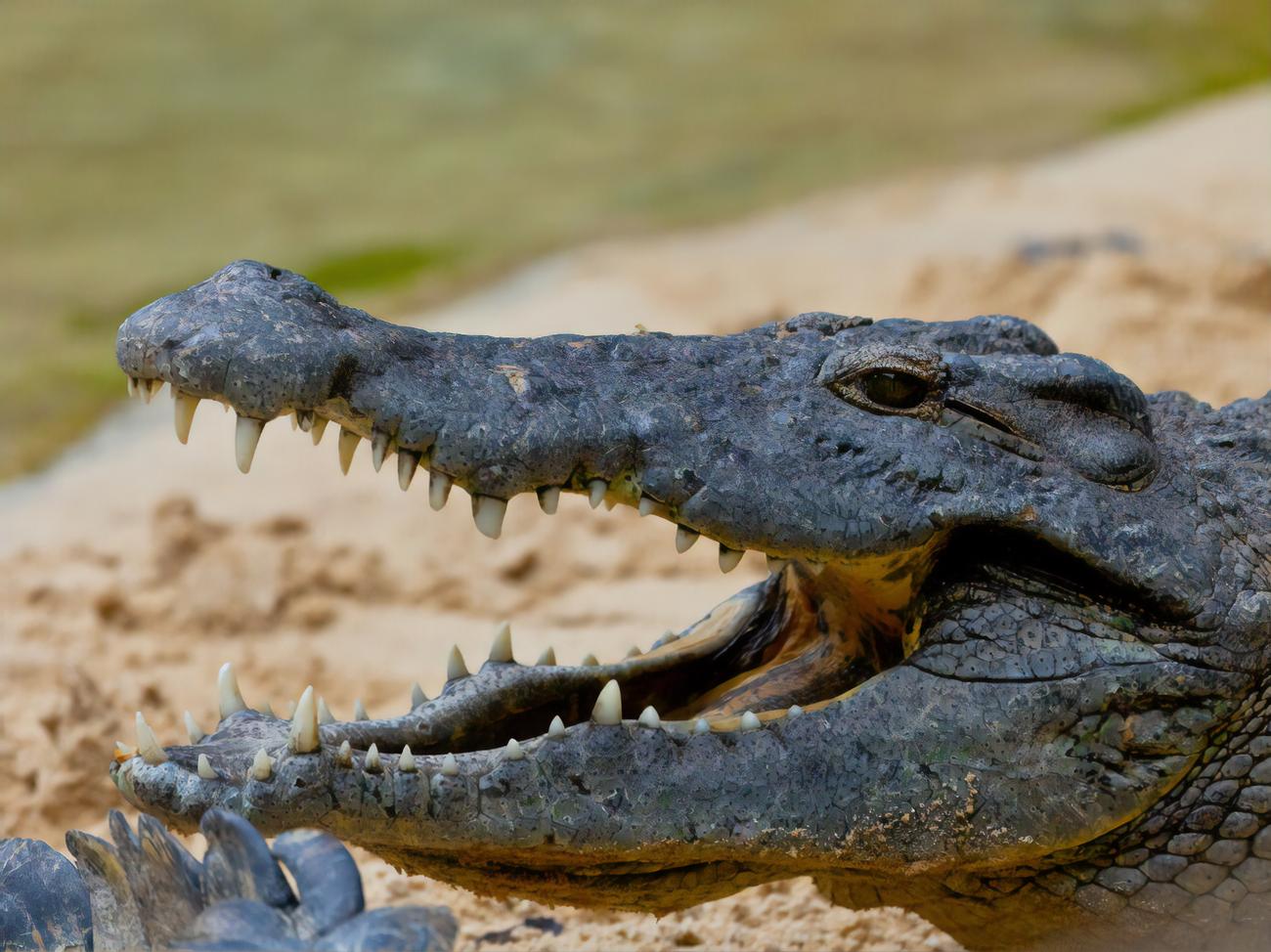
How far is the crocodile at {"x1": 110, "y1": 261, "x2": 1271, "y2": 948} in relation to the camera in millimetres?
2678

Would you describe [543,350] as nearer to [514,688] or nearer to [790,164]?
[514,688]

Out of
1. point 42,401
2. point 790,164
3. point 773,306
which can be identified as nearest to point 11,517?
point 42,401

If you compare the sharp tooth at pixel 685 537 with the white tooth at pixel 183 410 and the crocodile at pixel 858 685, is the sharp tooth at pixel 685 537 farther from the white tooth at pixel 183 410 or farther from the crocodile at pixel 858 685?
the white tooth at pixel 183 410

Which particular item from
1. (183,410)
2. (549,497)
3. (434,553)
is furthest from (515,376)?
(434,553)

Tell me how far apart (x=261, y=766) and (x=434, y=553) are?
12.0 feet

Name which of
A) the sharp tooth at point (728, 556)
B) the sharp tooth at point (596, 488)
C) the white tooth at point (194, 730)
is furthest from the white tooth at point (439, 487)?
the white tooth at point (194, 730)

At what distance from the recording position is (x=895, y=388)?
3025 mm

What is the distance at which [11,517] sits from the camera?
6.94m

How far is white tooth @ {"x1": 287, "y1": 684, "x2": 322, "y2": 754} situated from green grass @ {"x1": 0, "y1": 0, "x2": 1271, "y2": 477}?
8.50 metres

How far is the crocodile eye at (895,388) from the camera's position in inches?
119

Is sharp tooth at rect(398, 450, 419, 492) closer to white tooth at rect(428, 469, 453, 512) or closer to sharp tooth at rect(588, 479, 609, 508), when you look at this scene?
white tooth at rect(428, 469, 453, 512)

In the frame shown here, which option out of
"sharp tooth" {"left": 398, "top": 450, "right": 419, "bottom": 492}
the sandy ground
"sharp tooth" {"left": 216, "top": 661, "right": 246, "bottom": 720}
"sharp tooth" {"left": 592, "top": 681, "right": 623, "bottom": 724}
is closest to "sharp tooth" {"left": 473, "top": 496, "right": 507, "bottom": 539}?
"sharp tooth" {"left": 398, "top": 450, "right": 419, "bottom": 492}

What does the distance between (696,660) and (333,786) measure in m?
1.07

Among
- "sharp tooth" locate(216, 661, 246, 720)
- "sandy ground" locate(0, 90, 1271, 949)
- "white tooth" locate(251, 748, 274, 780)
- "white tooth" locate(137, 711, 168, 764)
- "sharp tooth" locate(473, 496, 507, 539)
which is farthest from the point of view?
"sandy ground" locate(0, 90, 1271, 949)
